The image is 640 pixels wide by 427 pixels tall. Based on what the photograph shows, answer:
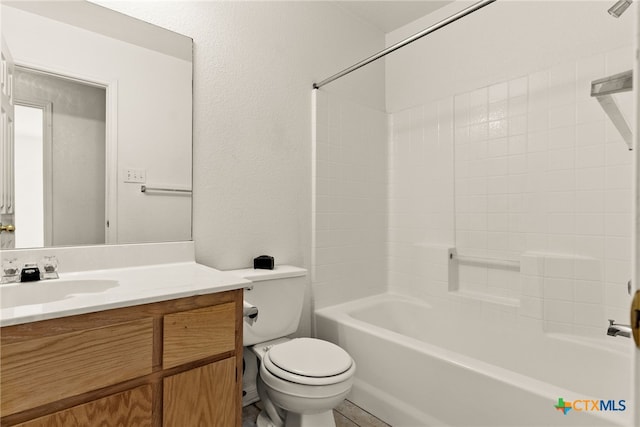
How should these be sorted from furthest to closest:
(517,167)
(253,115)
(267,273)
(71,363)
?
(517,167) → (253,115) → (267,273) → (71,363)

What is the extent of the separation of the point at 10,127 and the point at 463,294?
2.48 m

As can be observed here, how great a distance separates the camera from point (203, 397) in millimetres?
1127

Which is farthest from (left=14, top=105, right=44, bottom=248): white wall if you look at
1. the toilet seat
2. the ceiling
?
the ceiling

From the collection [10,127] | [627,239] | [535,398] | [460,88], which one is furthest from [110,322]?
[460,88]

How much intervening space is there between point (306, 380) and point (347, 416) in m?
0.62

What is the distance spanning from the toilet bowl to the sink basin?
2.43 ft

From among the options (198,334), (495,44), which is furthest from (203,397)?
(495,44)

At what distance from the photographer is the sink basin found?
1.09 metres

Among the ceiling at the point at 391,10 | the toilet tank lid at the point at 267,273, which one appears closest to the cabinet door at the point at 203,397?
the toilet tank lid at the point at 267,273

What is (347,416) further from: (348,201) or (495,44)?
(495,44)

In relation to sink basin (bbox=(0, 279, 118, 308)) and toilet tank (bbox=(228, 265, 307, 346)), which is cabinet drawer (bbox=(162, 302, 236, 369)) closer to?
sink basin (bbox=(0, 279, 118, 308))

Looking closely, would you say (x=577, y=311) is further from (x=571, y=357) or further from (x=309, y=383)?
(x=309, y=383)

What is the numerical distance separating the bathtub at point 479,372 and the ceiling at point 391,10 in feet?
6.94

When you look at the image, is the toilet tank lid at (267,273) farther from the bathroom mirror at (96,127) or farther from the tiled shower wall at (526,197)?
the tiled shower wall at (526,197)
